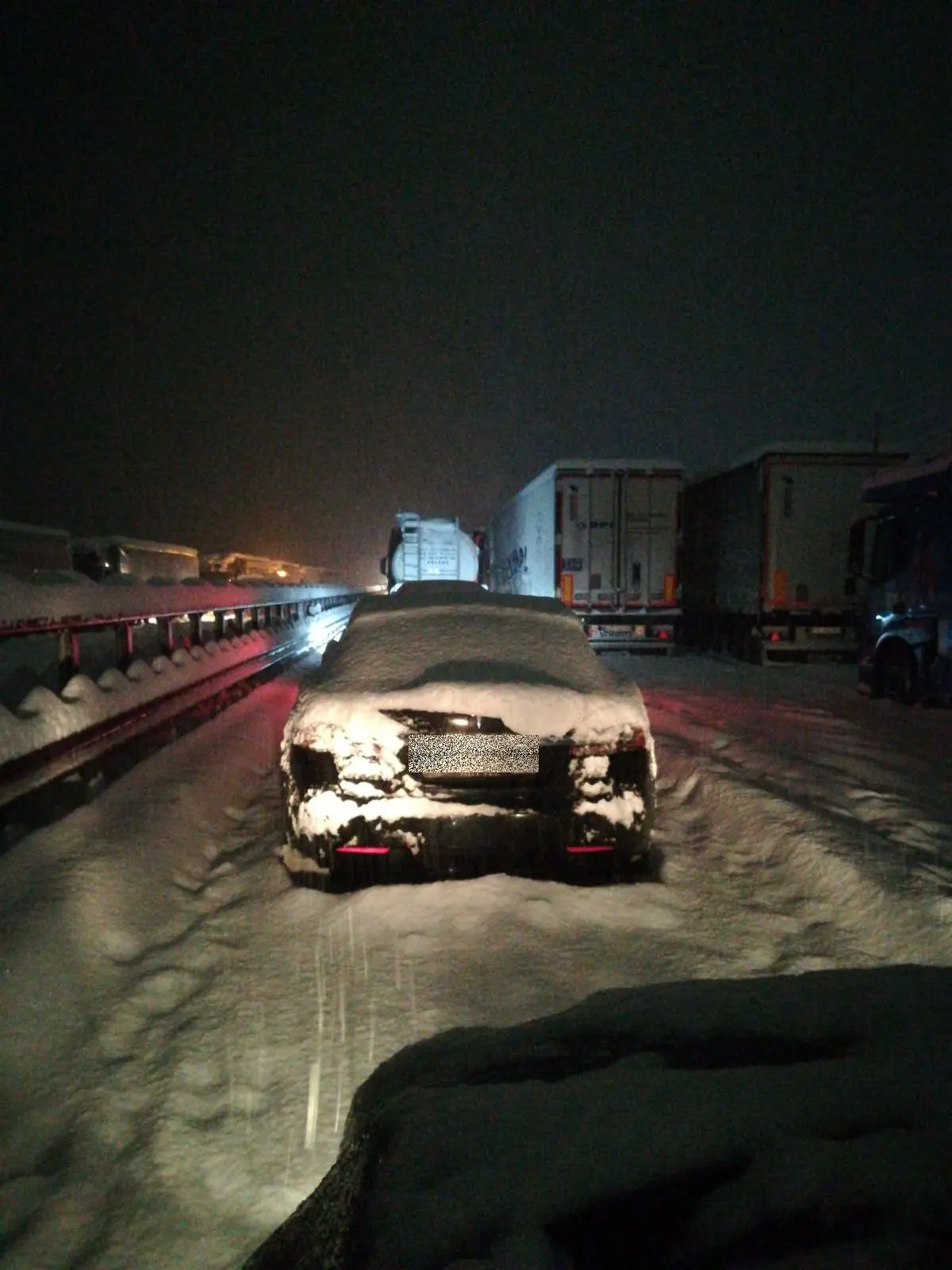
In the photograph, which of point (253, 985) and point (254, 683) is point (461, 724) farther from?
point (254, 683)

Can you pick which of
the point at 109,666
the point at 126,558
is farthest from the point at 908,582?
the point at 126,558

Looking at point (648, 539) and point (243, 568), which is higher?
point (243, 568)

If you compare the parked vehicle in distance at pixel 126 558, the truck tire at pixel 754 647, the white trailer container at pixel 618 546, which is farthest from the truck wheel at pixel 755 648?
the parked vehicle in distance at pixel 126 558

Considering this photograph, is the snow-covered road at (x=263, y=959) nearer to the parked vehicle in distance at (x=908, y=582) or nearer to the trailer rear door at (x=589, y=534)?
the parked vehicle in distance at (x=908, y=582)

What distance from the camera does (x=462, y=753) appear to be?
3723 millimetres

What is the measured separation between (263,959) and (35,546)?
27.3 m

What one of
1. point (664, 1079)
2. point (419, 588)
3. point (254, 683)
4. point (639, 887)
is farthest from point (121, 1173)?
point (254, 683)

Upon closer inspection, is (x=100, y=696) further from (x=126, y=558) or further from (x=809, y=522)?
(x=126, y=558)

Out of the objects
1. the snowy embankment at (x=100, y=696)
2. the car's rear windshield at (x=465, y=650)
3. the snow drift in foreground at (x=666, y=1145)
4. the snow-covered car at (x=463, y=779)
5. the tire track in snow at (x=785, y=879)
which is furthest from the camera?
the snowy embankment at (x=100, y=696)

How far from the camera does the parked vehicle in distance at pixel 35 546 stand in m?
24.5

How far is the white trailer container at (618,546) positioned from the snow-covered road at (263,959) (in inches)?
391

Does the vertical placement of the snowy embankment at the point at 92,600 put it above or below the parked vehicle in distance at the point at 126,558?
below

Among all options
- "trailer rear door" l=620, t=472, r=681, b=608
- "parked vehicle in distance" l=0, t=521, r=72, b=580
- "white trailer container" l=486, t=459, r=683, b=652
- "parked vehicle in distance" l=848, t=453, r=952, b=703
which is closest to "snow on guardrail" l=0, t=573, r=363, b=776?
"white trailer container" l=486, t=459, r=683, b=652

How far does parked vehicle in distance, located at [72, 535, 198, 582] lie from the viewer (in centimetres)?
2998
